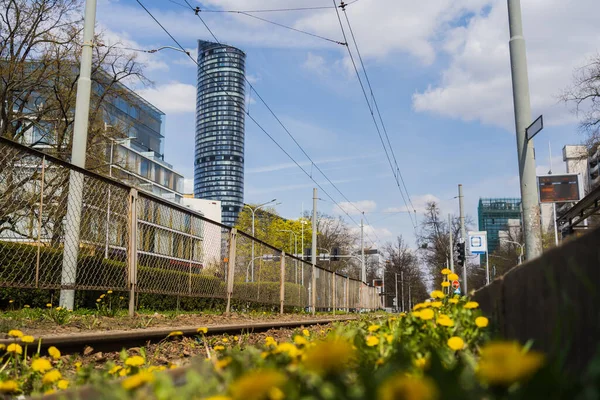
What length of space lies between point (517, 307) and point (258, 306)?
12.5m

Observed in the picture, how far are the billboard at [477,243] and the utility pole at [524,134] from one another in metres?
33.1

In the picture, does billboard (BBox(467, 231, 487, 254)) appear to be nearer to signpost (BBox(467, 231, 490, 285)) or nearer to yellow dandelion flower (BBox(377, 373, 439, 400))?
signpost (BBox(467, 231, 490, 285))

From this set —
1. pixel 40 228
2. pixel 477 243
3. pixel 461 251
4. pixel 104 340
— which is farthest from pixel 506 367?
pixel 477 243

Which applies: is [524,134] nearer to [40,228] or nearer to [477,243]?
[40,228]

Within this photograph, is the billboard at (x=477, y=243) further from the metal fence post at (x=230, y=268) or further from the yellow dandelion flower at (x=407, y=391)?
the yellow dandelion flower at (x=407, y=391)

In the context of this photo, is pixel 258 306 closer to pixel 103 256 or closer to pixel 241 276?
pixel 241 276

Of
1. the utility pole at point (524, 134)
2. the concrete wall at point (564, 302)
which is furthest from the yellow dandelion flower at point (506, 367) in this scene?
the utility pole at point (524, 134)

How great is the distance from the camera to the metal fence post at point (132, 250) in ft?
26.6

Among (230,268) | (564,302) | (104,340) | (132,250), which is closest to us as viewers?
(564,302)

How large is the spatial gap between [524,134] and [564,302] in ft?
24.2

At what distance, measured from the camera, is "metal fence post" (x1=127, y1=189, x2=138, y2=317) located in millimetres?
8109

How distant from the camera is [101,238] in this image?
793cm

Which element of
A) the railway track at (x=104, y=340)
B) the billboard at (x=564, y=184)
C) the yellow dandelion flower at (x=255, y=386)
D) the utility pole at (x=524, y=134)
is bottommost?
the railway track at (x=104, y=340)

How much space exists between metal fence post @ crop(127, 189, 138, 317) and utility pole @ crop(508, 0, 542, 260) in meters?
5.41
